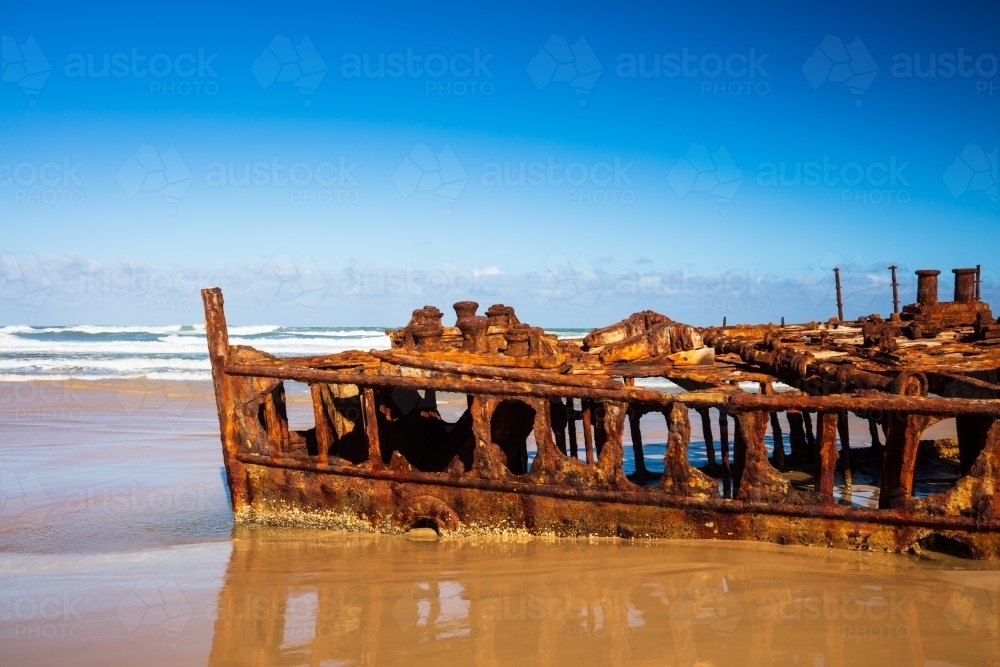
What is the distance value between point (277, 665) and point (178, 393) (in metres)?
17.2

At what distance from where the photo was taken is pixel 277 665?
4.14 meters

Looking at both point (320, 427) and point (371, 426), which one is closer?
point (371, 426)

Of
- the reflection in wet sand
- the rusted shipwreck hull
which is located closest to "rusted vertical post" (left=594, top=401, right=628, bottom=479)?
the rusted shipwreck hull

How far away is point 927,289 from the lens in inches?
366

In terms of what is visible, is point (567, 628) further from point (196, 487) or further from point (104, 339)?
point (104, 339)

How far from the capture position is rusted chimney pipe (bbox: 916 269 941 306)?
925cm

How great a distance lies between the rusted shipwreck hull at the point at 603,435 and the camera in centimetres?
562

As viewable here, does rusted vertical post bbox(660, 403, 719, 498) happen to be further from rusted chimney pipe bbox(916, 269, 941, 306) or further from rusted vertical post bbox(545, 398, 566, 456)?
rusted chimney pipe bbox(916, 269, 941, 306)

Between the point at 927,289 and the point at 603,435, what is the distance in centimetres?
530
